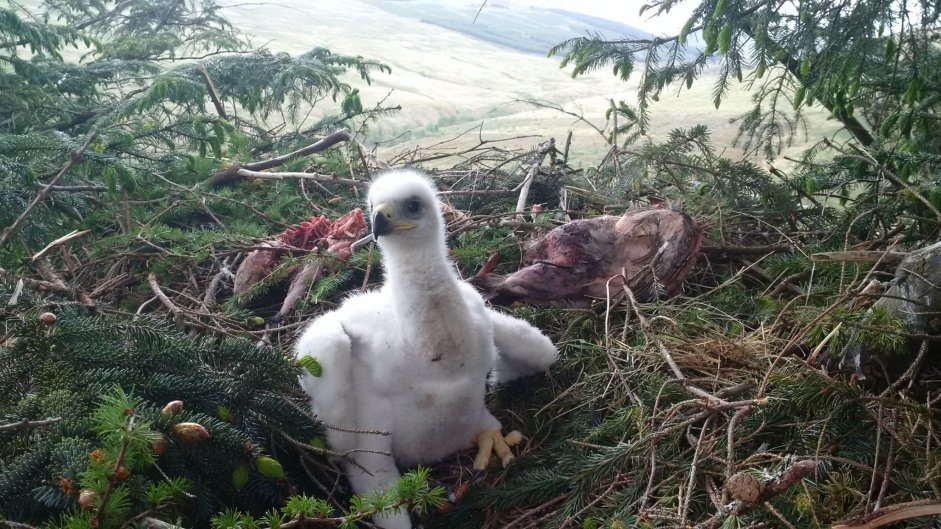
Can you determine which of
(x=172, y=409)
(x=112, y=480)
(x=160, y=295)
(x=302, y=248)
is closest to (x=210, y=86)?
(x=302, y=248)

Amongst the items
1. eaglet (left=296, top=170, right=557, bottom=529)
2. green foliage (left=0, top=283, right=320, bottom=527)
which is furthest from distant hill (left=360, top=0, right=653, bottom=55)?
green foliage (left=0, top=283, right=320, bottom=527)

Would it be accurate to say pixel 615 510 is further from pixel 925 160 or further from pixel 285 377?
pixel 925 160

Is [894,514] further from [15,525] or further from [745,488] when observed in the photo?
[15,525]

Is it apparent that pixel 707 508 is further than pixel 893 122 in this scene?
No

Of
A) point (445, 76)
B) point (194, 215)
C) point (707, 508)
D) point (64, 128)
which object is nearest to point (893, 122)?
point (707, 508)

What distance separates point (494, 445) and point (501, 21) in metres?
4.76

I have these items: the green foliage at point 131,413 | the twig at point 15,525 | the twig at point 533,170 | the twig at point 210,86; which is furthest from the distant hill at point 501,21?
the twig at point 15,525

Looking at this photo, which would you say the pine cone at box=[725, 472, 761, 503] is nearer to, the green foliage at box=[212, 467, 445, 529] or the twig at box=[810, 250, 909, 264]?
the green foliage at box=[212, 467, 445, 529]

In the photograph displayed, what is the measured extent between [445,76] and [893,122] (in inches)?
182

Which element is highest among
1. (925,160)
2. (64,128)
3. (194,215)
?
(925,160)

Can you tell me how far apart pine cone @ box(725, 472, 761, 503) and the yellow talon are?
0.93 metres

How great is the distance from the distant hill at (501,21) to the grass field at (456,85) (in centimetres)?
12

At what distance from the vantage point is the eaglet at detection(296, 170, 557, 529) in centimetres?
187

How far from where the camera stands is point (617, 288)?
237 centimetres
